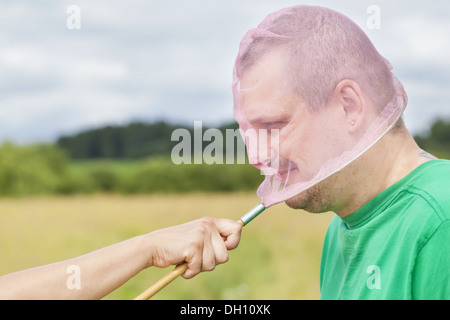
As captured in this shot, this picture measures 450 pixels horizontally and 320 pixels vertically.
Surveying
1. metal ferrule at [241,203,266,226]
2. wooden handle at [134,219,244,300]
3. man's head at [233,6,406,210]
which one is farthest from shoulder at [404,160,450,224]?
wooden handle at [134,219,244,300]

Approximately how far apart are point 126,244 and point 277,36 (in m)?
0.79

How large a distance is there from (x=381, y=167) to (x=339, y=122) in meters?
0.20

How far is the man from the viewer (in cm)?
150

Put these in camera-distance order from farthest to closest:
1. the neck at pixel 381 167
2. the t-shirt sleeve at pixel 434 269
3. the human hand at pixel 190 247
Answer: the neck at pixel 381 167, the human hand at pixel 190 247, the t-shirt sleeve at pixel 434 269

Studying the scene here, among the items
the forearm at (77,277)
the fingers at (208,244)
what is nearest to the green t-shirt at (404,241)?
the fingers at (208,244)

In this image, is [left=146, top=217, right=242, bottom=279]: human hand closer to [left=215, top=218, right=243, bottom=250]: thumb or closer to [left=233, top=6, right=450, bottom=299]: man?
[left=215, top=218, right=243, bottom=250]: thumb

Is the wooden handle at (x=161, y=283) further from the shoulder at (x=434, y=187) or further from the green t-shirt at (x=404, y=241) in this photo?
the shoulder at (x=434, y=187)

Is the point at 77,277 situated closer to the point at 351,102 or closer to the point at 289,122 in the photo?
the point at 289,122

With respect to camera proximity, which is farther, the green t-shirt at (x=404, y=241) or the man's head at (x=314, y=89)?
the man's head at (x=314, y=89)

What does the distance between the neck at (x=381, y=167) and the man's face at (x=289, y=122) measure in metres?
0.09

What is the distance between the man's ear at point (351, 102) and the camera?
1514 millimetres
